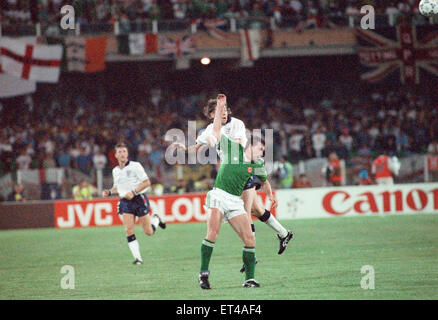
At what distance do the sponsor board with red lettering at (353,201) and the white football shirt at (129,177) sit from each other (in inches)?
391

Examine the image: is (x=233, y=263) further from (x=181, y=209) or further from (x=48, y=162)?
(x=48, y=162)

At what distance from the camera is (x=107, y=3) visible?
30.2m

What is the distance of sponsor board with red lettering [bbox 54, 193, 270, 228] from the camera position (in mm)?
22766

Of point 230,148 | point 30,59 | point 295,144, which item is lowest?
point 230,148

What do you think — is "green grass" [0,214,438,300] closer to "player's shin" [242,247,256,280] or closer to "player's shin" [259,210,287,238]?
"player's shin" [242,247,256,280]

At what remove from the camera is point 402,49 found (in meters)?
30.3

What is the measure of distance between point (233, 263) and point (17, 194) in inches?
495

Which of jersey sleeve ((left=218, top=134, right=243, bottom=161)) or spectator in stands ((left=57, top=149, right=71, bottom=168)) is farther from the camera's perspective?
spectator in stands ((left=57, top=149, right=71, bottom=168))

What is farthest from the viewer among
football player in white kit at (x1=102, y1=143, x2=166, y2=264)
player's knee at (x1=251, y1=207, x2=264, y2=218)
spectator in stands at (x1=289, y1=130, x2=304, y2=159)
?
spectator in stands at (x1=289, y1=130, x2=304, y2=159)

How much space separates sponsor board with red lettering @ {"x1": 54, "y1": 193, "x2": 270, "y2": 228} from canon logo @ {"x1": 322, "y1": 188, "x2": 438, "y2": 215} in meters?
2.07

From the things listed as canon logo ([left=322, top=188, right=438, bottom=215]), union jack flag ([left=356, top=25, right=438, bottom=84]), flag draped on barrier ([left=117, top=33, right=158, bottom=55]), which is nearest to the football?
canon logo ([left=322, top=188, right=438, bottom=215])

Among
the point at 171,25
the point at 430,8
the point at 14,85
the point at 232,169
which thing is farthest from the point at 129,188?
the point at 171,25
